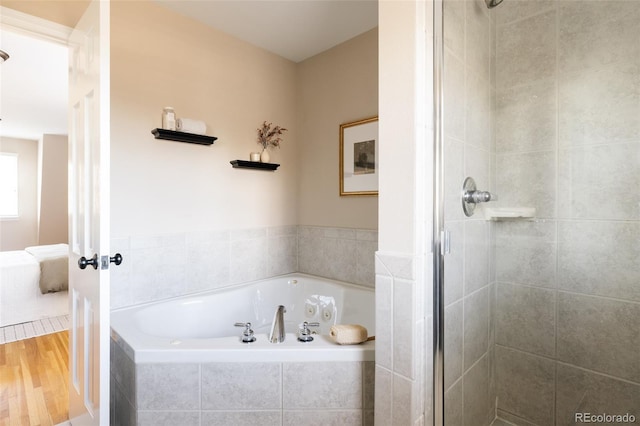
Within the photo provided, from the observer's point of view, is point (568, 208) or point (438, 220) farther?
point (438, 220)

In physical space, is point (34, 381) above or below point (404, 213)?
below

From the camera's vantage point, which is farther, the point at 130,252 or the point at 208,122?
the point at 208,122

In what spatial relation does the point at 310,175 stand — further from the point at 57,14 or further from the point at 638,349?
the point at 638,349

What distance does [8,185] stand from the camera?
21.5ft

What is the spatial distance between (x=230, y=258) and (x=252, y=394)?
53.2 inches

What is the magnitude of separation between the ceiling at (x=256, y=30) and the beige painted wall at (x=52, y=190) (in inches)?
115

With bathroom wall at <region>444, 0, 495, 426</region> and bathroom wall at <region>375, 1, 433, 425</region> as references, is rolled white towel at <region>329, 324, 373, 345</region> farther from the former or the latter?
bathroom wall at <region>444, 0, 495, 426</region>

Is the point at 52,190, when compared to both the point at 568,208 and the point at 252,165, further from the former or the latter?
the point at 568,208

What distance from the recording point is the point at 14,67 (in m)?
3.29

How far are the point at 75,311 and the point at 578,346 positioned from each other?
7.52 ft

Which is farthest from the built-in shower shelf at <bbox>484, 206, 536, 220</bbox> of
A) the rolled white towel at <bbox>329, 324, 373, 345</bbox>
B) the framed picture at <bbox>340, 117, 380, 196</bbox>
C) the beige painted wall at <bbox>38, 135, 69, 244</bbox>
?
the beige painted wall at <bbox>38, 135, 69, 244</bbox>

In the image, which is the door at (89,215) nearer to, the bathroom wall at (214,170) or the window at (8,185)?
the bathroom wall at (214,170)

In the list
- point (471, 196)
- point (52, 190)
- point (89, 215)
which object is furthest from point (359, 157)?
point (52, 190)

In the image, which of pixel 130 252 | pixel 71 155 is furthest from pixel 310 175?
pixel 71 155
